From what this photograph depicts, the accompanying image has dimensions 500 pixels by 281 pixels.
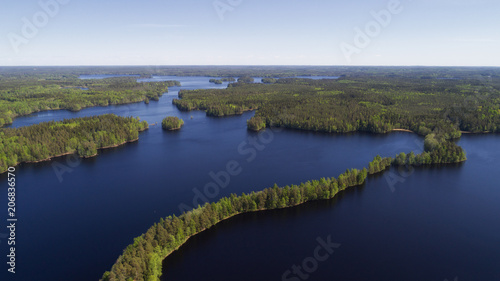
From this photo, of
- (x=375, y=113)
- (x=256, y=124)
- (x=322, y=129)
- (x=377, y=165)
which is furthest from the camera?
(x=375, y=113)

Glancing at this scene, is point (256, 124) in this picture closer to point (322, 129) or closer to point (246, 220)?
point (322, 129)

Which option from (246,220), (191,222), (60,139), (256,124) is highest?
(60,139)

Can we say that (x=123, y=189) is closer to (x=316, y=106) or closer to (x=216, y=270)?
(x=216, y=270)

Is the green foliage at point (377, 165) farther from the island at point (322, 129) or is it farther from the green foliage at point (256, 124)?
the green foliage at point (256, 124)

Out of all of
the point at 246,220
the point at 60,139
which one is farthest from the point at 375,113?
the point at 60,139

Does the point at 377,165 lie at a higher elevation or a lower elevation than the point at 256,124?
lower

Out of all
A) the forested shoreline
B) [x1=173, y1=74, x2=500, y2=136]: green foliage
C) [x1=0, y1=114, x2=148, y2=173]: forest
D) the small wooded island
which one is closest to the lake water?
the forested shoreline

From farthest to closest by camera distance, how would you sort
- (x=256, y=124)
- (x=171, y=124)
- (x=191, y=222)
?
(x=171, y=124)
(x=256, y=124)
(x=191, y=222)
